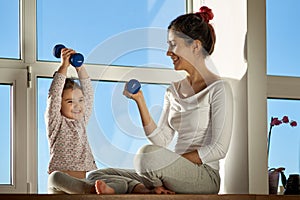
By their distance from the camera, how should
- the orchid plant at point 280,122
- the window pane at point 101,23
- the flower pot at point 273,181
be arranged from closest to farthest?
1. the window pane at point 101,23
2. the flower pot at point 273,181
3. the orchid plant at point 280,122

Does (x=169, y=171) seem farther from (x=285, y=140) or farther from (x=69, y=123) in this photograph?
(x=285, y=140)

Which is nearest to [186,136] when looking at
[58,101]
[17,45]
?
[58,101]

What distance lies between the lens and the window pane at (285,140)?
8.43 ft

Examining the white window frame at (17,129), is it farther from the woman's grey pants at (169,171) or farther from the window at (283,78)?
the window at (283,78)

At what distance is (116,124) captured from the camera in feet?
7.13

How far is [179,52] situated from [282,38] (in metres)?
0.56

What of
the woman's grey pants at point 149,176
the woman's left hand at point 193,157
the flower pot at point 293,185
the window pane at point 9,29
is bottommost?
the flower pot at point 293,185

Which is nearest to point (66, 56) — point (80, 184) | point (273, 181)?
point (80, 184)

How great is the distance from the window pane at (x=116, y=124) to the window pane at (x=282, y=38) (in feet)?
1.81

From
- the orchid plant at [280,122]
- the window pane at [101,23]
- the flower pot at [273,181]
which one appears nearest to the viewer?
the window pane at [101,23]

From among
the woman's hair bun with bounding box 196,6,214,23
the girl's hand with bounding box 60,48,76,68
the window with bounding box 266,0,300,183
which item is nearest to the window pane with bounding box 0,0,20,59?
the girl's hand with bounding box 60,48,76,68

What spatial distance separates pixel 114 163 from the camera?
215 centimetres

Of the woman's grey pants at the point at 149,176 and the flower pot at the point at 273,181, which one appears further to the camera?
the flower pot at the point at 273,181

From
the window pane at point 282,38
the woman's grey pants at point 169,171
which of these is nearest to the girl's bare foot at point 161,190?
the woman's grey pants at point 169,171
